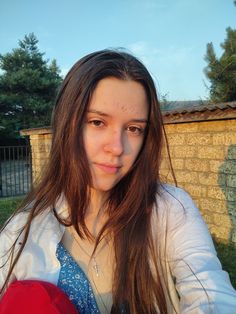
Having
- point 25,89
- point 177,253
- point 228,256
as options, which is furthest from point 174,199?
point 25,89

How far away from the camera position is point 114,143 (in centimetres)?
133

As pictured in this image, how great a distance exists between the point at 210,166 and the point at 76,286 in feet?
15.7

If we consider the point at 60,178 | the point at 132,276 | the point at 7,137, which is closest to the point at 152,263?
the point at 132,276

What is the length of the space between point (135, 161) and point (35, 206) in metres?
0.48

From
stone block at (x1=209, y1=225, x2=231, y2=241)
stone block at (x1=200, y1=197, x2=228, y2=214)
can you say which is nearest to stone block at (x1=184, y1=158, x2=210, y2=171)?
stone block at (x1=200, y1=197, x2=228, y2=214)

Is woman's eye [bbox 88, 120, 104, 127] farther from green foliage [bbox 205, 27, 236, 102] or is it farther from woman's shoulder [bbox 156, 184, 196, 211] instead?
green foliage [bbox 205, 27, 236, 102]

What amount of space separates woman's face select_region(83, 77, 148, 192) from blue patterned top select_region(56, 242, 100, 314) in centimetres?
34

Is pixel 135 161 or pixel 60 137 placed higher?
pixel 60 137

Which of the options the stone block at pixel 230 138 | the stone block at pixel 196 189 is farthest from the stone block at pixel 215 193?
the stone block at pixel 230 138

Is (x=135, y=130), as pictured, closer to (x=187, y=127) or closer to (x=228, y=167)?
(x=228, y=167)

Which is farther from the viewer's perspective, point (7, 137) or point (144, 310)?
point (7, 137)

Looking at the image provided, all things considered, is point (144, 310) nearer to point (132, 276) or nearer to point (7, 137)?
point (132, 276)

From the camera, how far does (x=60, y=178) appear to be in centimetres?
153

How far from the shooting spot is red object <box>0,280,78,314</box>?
3.21 feet
